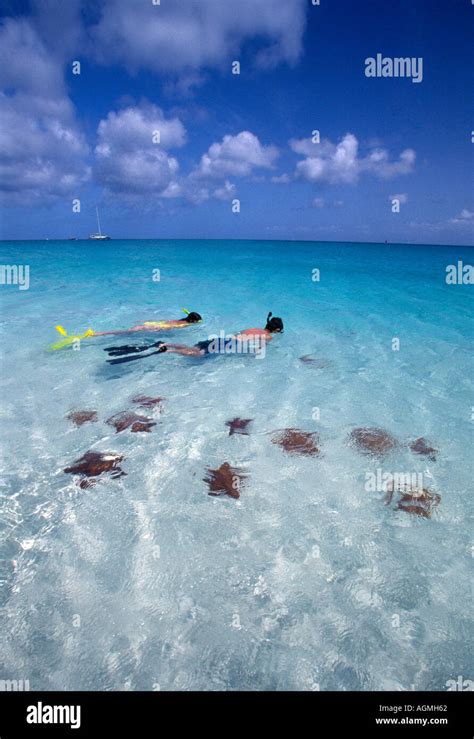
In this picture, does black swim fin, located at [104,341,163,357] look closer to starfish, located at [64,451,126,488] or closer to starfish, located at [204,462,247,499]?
starfish, located at [64,451,126,488]

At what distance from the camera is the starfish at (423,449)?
731cm

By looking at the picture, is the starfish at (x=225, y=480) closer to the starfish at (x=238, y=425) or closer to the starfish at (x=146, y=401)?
the starfish at (x=238, y=425)

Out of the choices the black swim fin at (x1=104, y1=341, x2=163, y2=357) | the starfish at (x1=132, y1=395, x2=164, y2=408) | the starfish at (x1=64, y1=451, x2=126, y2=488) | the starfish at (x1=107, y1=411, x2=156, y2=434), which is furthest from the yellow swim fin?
the starfish at (x1=64, y1=451, x2=126, y2=488)

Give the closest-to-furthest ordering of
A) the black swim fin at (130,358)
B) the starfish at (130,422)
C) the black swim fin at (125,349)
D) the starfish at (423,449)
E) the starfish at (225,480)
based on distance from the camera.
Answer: the starfish at (225,480)
the starfish at (423,449)
the starfish at (130,422)
the black swim fin at (130,358)
the black swim fin at (125,349)

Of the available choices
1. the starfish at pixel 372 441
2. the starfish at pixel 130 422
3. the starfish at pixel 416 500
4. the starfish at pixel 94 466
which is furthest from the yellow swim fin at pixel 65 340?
the starfish at pixel 416 500

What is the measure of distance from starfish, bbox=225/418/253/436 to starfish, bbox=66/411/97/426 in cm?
316

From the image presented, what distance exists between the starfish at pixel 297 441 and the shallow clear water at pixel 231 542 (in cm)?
21

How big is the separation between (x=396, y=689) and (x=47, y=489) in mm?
5431

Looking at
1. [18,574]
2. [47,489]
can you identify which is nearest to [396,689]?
[18,574]

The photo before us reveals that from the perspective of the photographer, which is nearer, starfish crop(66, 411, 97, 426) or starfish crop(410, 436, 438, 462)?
starfish crop(410, 436, 438, 462)

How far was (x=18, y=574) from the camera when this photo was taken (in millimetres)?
4465

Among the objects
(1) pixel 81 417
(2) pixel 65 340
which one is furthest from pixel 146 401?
(2) pixel 65 340

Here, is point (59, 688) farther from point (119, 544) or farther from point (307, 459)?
point (307, 459)

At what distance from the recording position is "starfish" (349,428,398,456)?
24.4ft
